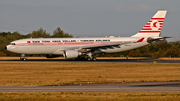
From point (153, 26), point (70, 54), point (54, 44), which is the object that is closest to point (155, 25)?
point (153, 26)

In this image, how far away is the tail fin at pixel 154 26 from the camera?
54.3 m

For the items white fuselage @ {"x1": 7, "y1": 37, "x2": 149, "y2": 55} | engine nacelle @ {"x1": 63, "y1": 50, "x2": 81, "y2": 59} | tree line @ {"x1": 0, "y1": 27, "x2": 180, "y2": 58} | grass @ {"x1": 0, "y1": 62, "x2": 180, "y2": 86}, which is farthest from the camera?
tree line @ {"x1": 0, "y1": 27, "x2": 180, "y2": 58}

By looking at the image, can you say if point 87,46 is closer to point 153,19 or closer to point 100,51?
point 100,51

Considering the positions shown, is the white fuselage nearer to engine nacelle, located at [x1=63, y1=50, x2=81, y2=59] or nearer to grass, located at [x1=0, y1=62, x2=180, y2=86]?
engine nacelle, located at [x1=63, y1=50, x2=81, y2=59]

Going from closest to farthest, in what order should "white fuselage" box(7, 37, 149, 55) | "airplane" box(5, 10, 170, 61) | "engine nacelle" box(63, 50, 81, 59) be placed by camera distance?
"engine nacelle" box(63, 50, 81, 59) → "airplane" box(5, 10, 170, 61) → "white fuselage" box(7, 37, 149, 55)

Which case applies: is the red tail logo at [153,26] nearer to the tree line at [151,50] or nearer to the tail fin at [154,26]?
the tail fin at [154,26]

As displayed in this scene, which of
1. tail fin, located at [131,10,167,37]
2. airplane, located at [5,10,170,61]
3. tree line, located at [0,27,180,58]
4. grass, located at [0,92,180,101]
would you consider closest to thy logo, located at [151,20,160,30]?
tail fin, located at [131,10,167,37]

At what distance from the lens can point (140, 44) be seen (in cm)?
5253

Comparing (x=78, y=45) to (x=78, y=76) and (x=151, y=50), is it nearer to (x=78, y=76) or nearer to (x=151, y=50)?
(x=78, y=76)

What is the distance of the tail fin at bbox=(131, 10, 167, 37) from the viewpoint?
54281mm

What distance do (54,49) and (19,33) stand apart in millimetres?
63442

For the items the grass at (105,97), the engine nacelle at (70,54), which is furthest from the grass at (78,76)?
the engine nacelle at (70,54)

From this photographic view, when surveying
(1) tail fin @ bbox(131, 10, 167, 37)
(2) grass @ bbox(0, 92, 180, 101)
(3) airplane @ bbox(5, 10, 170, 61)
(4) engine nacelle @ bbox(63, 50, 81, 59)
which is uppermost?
(1) tail fin @ bbox(131, 10, 167, 37)

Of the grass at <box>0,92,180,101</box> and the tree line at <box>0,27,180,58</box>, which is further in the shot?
the tree line at <box>0,27,180,58</box>
